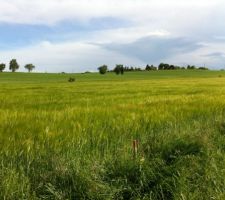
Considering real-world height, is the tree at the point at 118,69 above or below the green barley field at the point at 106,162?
below

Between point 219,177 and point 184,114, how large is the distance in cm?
662

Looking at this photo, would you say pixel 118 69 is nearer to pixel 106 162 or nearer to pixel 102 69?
pixel 102 69

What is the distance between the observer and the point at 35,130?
8453 millimetres

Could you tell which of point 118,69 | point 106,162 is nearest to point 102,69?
→ point 118,69

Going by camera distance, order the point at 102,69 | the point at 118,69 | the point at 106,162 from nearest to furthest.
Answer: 1. the point at 106,162
2. the point at 118,69
3. the point at 102,69

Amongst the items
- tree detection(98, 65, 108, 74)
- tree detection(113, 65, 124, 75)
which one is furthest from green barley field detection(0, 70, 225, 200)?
tree detection(98, 65, 108, 74)

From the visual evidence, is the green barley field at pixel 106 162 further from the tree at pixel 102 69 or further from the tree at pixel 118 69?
the tree at pixel 102 69

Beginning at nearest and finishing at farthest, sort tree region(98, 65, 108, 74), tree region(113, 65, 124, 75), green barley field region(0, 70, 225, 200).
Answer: green barley field region(0, 70, 225, 200) < tree region(113, 65, 124, 75) < tree region(98, 65, 108, 74)

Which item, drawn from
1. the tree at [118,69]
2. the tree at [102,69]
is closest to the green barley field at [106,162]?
the tree at [118,69]

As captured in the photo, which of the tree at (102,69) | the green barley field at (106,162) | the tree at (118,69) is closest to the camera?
the green barley field at (106,162)

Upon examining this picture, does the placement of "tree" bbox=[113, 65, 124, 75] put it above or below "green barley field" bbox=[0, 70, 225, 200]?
below

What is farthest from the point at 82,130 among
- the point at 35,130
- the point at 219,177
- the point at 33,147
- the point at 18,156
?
the point at 219,177

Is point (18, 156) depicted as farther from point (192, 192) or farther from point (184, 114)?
point (184, 114)

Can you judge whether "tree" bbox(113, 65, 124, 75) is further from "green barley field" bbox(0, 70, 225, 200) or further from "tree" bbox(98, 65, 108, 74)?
"green barley field" bbox(0, 70, 225, 200)
